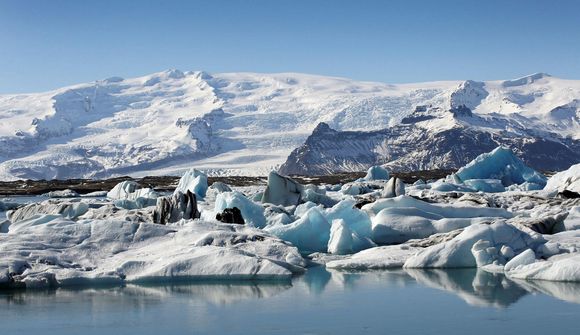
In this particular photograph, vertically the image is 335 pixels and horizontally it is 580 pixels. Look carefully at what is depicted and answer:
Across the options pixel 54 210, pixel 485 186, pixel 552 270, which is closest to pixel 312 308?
pixel 552 270

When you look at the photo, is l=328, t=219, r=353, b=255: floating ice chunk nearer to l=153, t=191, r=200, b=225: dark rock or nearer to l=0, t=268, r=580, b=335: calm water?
l=0, t=268, r=580, b=335: calm water

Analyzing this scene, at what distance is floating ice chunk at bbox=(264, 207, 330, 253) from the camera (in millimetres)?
21219

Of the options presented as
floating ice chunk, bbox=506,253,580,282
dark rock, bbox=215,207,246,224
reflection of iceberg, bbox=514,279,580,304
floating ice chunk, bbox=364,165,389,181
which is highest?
dark rock, bbox=215,207,246,224

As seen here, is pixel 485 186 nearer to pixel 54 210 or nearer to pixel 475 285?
pixel 54 210

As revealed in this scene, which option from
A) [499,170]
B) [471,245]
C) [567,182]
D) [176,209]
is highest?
[567,182]

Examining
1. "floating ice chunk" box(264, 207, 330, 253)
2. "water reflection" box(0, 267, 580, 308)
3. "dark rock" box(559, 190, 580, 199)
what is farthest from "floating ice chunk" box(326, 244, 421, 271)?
"dark rock" box(559, 190, 580, 199)

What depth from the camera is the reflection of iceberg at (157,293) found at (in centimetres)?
1448

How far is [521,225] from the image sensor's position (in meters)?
20.4

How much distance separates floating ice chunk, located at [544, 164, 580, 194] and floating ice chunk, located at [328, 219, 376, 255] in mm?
16091

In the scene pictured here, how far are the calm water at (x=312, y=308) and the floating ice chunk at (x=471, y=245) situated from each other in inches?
40.8

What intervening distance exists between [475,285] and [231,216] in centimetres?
883

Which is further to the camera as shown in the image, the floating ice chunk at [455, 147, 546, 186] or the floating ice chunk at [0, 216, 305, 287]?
the floating ice chunk at [455, 147, 546, 186]

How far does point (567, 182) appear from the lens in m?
36.3

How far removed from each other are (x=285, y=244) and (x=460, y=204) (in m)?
10.3
